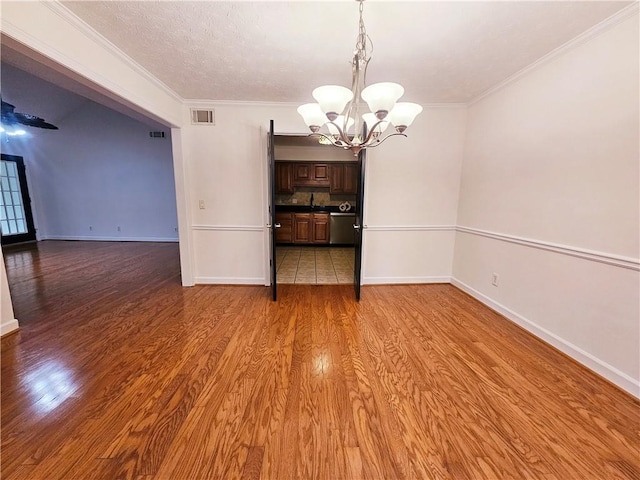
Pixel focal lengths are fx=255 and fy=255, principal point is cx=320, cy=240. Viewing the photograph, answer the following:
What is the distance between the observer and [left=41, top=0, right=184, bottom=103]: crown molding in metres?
1.56

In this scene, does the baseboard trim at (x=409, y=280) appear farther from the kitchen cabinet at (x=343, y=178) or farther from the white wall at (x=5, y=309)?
the white wall at (x=5, y=309)

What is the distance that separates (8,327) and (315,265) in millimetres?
3540

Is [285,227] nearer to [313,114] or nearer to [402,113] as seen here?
[313,114]

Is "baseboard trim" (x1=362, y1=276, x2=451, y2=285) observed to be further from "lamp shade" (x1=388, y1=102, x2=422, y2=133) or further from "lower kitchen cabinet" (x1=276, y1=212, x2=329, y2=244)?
"lower kitchen cabinet" (x1=276, y1=212, x2=329, y2=244)

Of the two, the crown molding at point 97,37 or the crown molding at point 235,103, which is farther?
the crown molding at point 235,103

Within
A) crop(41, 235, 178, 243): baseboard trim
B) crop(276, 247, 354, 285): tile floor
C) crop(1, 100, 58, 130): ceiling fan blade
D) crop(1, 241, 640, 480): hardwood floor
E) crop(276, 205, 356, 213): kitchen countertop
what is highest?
crop(1, 100, 58, 130): ceiling fan blade

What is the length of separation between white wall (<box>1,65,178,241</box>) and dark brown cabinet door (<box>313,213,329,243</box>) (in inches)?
146

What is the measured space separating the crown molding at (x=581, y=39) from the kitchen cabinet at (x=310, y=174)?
3773mm

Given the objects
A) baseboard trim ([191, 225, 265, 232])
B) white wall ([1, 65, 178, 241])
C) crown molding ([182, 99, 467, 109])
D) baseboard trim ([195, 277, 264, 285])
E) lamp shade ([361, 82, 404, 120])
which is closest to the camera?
lamp shade ([361, 82, 404, 120])

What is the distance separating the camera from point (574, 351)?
1.93m

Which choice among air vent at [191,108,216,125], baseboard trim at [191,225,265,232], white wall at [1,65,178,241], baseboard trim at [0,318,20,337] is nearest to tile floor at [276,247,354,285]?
baseboard trim at [191,225,265,232]

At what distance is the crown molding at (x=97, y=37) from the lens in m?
1.56

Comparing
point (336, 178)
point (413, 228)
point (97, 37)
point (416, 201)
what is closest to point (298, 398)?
point (413, 228)

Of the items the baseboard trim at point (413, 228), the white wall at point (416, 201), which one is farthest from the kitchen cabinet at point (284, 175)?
the baseboard trim at point (413, 228)
